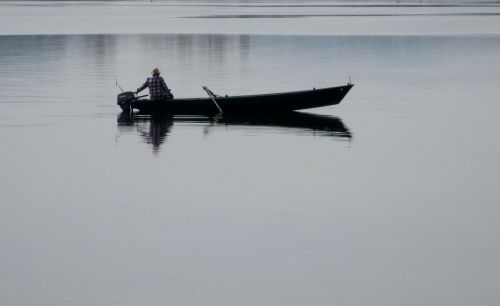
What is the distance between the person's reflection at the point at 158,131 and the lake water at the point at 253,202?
0.24 ft

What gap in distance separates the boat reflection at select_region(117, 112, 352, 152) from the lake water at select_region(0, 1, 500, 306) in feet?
0.33

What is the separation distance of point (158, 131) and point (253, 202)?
12680 millimetres

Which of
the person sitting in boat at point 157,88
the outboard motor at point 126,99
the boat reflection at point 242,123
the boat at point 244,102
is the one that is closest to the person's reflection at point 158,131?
the boat reflection at point 242,123

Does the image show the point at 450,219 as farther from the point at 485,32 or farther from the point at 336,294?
the point at 485,32

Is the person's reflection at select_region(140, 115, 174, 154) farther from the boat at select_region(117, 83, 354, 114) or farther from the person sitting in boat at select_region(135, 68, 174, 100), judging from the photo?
the person sitting in boat at select_region(135, 68, 174, 100)

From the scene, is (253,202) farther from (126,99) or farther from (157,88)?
(126,99)

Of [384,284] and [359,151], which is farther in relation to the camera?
[359,151]

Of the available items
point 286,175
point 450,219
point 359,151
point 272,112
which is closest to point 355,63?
point 272,112

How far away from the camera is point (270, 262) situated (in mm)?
16953

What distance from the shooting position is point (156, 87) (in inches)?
1441

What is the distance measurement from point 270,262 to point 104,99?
31110 mm

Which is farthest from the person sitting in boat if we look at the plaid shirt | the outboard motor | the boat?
the outboard motor

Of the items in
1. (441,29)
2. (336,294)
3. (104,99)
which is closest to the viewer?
(336,294)

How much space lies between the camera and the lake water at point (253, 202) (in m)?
15.7
